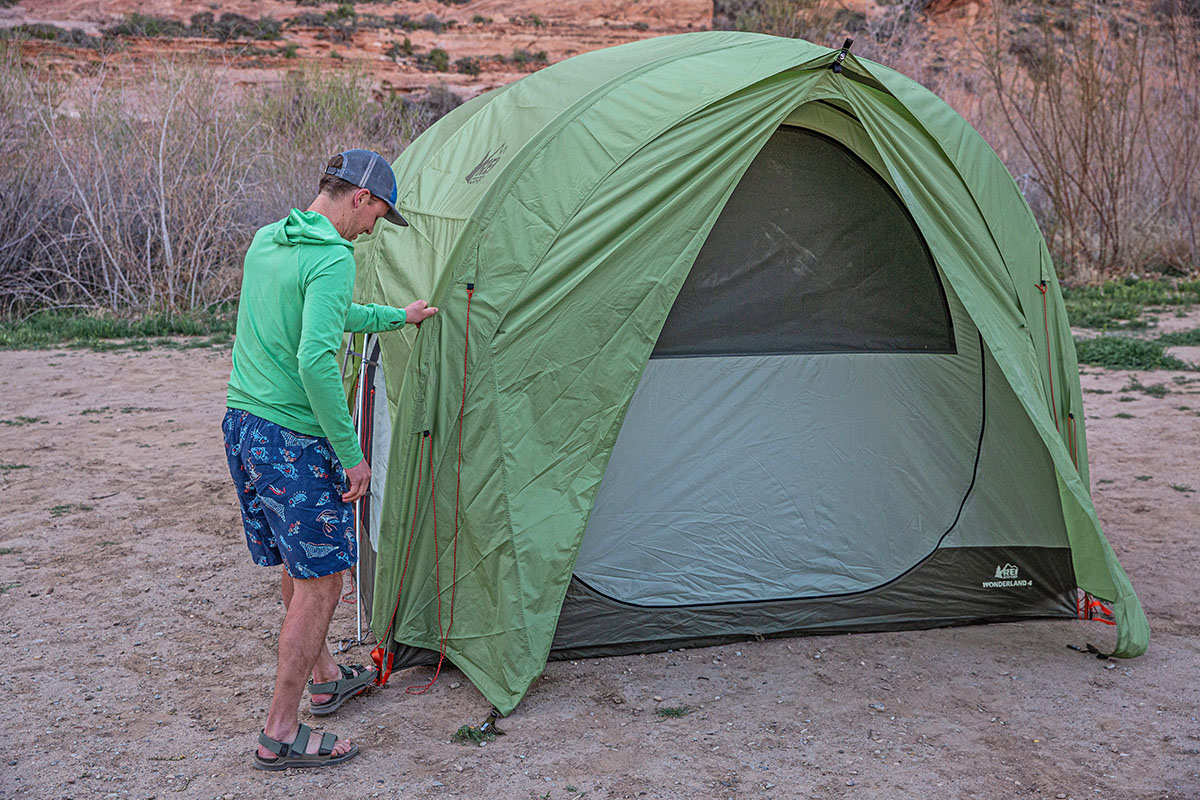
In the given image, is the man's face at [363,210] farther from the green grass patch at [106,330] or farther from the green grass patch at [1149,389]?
the green grass patch at [106,330]

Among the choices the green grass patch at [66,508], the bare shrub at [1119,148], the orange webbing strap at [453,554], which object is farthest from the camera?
the bare shrub at [1119,148]

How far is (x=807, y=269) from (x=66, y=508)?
3.98 m

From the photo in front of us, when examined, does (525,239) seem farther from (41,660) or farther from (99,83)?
(99,83)

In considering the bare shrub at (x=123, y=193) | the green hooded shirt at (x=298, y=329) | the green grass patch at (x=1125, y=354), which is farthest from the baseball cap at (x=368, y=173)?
the bare shrub at (x=123, y=193)

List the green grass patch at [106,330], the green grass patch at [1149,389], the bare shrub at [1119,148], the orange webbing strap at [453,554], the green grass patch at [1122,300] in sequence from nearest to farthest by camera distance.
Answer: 1. the orange webbing strap at [453,554]
2. the green grass patch at [1149,389]
3. the green grass patch at [106,330]
4. the green grass patch at [1122,300]
5. the bare shrub at [1119,148]

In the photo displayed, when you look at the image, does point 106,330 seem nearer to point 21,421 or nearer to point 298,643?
point 21,421

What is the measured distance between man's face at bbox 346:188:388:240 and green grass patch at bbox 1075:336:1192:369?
7.05 metres

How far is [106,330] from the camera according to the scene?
9906 mm

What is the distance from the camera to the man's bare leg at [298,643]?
9.42ft

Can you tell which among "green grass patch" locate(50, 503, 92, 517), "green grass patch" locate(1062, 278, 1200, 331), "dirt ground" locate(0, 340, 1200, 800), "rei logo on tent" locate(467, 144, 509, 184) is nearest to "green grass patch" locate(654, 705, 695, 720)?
"dirt ground" locate(0, 340, 1200, 800)

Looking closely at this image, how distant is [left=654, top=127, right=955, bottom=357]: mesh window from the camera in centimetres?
388

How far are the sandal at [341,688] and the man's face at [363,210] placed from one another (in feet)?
4.73

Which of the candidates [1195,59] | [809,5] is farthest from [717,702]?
[809,5]

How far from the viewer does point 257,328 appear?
2.76 metres
